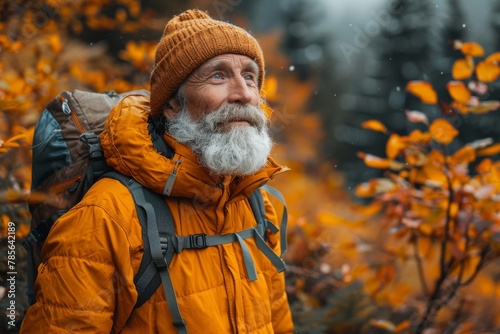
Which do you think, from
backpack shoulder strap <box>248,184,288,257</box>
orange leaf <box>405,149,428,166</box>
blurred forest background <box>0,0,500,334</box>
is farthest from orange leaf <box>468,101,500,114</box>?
backpack shoulder strap <box>248,184,288,257</box>

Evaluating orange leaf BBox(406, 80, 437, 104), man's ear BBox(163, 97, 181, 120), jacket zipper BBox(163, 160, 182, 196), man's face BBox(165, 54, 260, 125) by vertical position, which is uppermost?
man's face BBox(165, 54, 260, 125)

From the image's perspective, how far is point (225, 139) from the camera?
2.36 metres

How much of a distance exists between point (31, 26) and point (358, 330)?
347 cm

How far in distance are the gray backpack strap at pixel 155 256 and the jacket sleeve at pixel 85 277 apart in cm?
6

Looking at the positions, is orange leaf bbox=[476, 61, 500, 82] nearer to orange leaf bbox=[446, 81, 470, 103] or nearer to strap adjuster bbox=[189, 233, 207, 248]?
orange leaf bbox=[446, 81, 470, 103]

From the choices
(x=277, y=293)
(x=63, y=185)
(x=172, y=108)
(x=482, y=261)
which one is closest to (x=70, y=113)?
(x=63, y=185)

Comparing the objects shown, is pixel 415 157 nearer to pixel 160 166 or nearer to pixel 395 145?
pixel 395 145

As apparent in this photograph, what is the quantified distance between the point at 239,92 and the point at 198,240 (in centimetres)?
65

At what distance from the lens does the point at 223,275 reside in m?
2.26

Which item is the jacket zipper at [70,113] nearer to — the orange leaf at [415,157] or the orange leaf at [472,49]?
the orange leaf at [415,157]

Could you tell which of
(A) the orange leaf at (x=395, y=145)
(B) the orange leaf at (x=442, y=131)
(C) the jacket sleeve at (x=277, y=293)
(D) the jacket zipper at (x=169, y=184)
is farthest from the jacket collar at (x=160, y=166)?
(B) the orange leaf at (x=442, y=131)

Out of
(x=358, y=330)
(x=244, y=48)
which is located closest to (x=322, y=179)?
(x=358, y=330)

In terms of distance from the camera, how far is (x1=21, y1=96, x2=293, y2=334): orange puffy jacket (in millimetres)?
2033

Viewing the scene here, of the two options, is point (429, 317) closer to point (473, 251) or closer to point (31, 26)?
point (473, 251)
